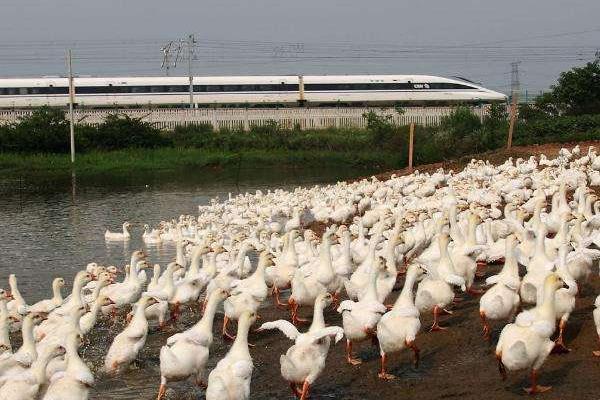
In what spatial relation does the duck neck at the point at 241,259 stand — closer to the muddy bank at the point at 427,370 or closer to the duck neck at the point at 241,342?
the muddy bank at the point at 427,370

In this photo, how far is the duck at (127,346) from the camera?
10805mm

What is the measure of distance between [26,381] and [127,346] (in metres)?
2.03

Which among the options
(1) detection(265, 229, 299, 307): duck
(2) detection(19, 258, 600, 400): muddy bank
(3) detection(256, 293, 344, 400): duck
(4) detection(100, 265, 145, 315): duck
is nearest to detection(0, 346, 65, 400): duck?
(2) detection(19, 258, 600, 400): muddy bank

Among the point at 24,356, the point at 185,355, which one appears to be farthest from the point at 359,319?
the point at 24,356

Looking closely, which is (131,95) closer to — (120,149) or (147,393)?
(120,149)

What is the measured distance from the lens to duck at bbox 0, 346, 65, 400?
28.8ft

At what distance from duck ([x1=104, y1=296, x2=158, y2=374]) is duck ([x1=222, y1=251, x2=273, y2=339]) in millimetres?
1464

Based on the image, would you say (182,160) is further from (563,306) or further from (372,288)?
(563,306)

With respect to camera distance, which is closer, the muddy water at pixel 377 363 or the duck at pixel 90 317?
the muddy water at pixel 377 363

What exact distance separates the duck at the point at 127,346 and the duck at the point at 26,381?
4.89ft

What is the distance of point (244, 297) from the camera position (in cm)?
1223

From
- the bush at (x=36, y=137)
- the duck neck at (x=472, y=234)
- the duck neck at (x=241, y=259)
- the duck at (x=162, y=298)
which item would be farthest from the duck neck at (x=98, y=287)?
the bush at (x=36, y=137)

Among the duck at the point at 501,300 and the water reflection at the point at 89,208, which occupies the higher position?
the duck at the point at 501,300

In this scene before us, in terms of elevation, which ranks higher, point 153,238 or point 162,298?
point 162,298
